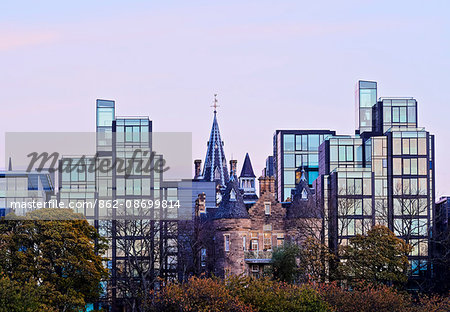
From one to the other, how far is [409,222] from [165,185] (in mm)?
34811

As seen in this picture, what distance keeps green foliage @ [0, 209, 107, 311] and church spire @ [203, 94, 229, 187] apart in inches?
3570

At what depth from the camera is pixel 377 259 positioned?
285 feet

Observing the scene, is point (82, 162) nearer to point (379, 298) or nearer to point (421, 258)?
point (421, 258)

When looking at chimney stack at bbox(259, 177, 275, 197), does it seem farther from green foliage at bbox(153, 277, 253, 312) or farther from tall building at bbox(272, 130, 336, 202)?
green foliage at bbox(153, 277, 253, 312)

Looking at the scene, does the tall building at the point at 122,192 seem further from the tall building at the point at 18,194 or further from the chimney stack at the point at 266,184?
the chimney stack at the point at 266,184

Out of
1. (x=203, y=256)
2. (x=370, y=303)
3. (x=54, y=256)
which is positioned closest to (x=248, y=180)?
(x=203, y=256)

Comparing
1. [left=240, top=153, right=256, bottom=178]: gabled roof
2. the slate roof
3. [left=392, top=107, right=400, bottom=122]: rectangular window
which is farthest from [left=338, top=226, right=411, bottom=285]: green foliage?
[left=240, top=153, right=256, bottom=178]: gabled roof

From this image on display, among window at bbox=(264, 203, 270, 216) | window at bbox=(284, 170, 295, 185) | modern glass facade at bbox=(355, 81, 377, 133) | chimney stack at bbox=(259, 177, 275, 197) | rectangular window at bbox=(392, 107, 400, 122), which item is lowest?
window at bbox=(264, 203, 270, 216)

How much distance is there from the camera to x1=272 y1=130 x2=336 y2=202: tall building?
466ft

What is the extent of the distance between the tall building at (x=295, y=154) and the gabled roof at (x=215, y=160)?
2576 cm

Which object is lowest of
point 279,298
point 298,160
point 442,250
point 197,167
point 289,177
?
point 279,298

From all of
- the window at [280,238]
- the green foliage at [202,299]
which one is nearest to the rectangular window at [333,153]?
the window at [280,238]

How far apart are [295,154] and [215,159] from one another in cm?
3072

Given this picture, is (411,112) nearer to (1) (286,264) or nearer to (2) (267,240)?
(2) (267,240)
